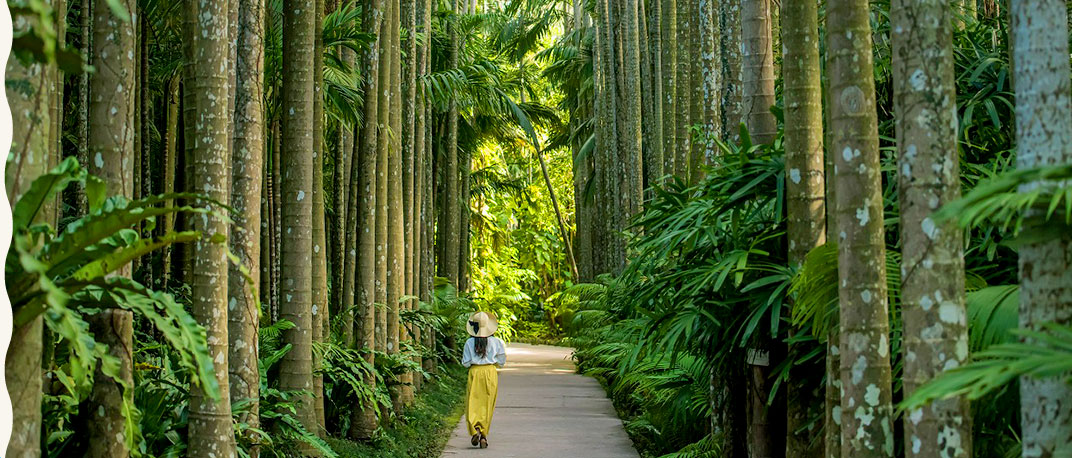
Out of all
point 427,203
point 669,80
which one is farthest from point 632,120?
point 427,203

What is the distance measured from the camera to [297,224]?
29.7ft

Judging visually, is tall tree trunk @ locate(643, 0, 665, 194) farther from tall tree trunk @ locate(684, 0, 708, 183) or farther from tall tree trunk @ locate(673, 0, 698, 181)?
tall tree trunk @ locate(684, 0, 708, 183)

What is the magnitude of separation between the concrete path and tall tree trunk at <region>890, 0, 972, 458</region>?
753 cm

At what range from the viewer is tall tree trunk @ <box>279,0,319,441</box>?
29.7ft

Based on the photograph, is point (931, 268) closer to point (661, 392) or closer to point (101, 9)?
point (101, 9)

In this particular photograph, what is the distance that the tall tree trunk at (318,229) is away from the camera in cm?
955

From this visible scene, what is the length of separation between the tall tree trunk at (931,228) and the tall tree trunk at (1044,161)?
386mm

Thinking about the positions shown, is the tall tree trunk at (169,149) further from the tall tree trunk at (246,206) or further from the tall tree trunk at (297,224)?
the tall tree trunk at (246,206)

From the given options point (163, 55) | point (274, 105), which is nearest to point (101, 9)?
point (274, 105)

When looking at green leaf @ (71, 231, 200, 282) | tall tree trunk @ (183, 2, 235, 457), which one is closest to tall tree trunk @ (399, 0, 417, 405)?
tall tree trunk @ (183, 2, 235, 457)

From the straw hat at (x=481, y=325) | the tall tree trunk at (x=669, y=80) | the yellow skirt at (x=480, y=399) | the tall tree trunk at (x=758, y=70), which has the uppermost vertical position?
the tall tree trunk at (x=669, y=80)

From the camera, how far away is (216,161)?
6.07 m

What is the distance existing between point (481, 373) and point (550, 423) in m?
1.72

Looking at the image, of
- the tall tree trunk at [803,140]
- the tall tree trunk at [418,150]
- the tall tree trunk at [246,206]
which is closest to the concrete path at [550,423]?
the tall tree trunk at [418,150]
